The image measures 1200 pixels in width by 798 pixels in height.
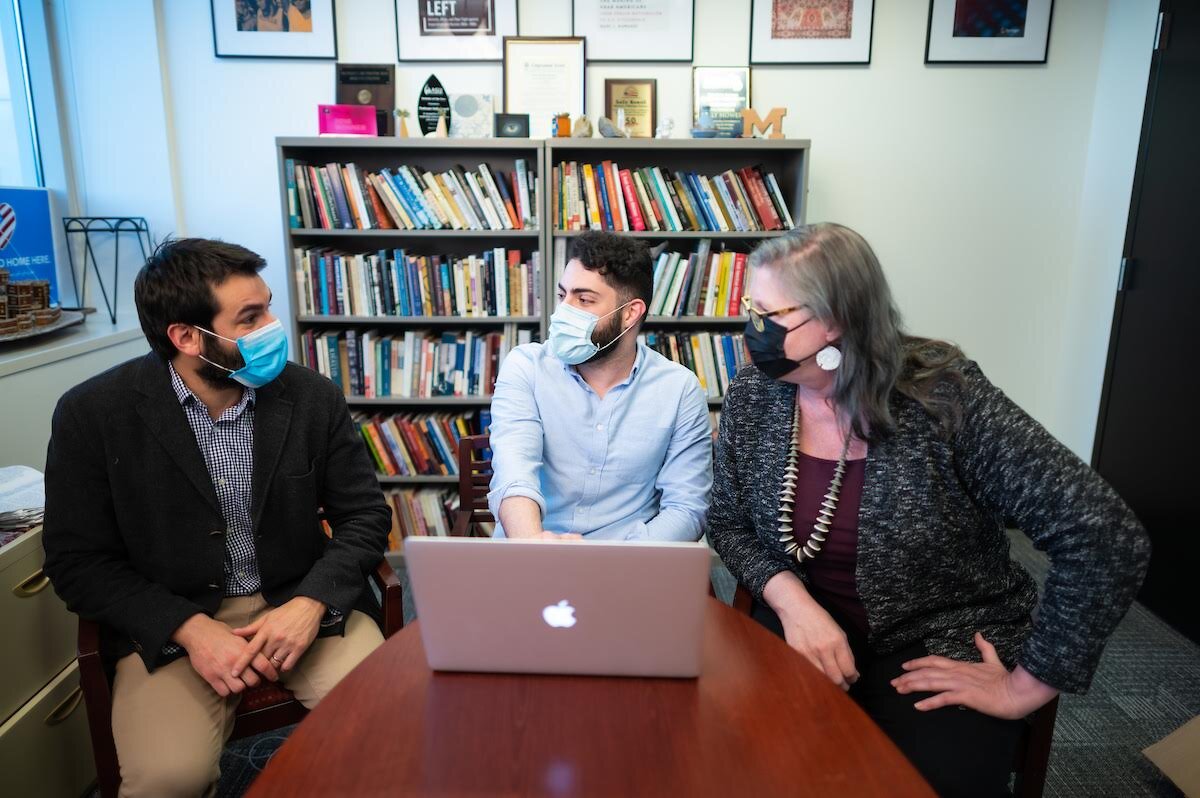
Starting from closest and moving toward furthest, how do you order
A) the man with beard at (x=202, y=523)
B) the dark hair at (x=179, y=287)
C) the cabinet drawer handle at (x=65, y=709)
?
the man with beard at (x=202, y=523) < the dark hair at (x=179, y=287) < the cabinet drawer handle at (x=65, y=709)

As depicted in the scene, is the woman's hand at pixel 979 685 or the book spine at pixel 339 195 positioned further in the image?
the book spine at pixel 339 195

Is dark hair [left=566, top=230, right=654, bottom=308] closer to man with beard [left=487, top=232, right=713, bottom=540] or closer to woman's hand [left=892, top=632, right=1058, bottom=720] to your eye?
man with beard [left=487, top=232, right=713, bottom=540]

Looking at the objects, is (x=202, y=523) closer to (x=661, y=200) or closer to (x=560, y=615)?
(x=560, y=615)

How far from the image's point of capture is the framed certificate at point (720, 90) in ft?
10.1

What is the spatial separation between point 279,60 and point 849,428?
2.76 meters

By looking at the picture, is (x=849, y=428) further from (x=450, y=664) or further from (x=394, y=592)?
(x=394, y=592)

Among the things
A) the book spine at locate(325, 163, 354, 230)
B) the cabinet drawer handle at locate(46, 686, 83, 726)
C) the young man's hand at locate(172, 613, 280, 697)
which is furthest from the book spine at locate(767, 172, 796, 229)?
the cabinet drawer handle at locate(46, 686, 83, 726)

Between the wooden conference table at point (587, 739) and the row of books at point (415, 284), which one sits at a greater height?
the row of books at point (415, 284)

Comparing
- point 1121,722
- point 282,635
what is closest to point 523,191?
point 282,635

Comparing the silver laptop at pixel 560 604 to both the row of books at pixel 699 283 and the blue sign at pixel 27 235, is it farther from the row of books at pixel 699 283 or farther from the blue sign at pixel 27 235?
the blue sign at pixel 27 235

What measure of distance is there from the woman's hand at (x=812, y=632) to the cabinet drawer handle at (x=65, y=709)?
61.5 inches

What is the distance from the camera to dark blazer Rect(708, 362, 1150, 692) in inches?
48.8

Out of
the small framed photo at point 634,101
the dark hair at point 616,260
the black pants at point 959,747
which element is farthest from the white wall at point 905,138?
the black pants at point 959,747

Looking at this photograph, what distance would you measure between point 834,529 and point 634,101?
220 cm
